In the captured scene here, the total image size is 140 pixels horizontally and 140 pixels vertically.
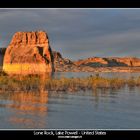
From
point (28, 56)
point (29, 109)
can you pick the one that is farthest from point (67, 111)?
point (28, 56)

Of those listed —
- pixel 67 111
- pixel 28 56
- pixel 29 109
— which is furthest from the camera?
pixel 28 56

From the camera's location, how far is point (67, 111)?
29.0 ft

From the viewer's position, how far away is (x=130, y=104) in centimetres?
982

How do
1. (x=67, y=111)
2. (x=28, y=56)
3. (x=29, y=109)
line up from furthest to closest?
(x=28, y=56), (x=29, y=109), (x=67, y=111)

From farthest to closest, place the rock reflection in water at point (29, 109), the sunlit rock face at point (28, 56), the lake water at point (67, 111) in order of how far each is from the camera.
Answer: the sunlit rock face at point (28, 56)
the rock reflection in water at point (29, 109)
the lake water at point (67, 111)

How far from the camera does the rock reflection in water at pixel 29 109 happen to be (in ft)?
23.1

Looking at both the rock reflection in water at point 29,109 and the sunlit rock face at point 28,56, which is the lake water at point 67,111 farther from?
the sunlit rock face at point 28,56

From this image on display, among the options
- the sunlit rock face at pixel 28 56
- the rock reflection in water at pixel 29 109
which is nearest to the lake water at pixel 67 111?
the rock reflection in water at pixel 29 109

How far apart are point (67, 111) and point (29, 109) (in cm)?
92

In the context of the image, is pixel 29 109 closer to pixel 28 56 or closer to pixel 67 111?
pixel 67 111

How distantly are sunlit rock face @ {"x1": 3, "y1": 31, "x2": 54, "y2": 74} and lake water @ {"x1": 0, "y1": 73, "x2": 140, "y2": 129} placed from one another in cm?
89

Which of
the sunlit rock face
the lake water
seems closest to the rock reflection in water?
the lake water
